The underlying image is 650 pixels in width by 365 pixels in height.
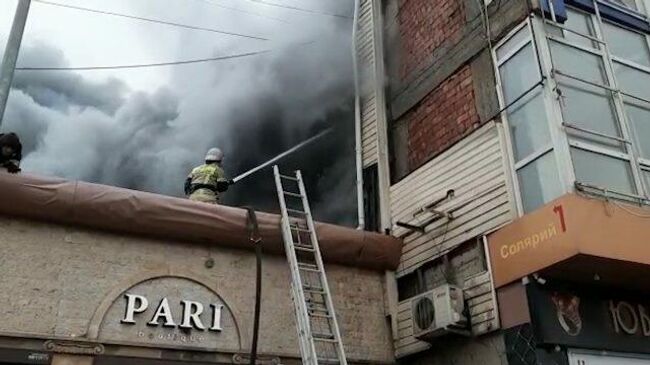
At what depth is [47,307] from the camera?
5.96 metres

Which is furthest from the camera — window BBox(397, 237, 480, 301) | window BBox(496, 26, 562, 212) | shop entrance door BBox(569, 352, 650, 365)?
window BBox(397, 237, 480, 301)

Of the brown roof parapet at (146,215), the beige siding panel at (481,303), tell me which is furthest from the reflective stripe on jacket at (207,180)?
the beige siding panel at (481,303)

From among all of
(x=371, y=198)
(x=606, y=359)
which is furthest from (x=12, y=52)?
(x=606, y=359)

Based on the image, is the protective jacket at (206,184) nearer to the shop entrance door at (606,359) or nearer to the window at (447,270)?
the window at (447,270)

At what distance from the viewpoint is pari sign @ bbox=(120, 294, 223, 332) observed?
6312 millimetres

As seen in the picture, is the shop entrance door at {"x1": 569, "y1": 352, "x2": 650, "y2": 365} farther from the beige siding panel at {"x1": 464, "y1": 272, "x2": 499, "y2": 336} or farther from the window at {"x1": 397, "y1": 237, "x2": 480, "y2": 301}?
the window at {"x1": 397, "y1": 237, "x2": 480, "y2": 301}

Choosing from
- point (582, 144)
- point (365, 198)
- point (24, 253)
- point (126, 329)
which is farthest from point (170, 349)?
point (582, 144)

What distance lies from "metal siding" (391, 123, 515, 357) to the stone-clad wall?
1.98 ft

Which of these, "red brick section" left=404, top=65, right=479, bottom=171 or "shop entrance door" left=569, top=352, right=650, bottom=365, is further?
"red brick section" left=404, top=65, right=479, bottom=171

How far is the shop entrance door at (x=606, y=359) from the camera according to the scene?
18.6 ft

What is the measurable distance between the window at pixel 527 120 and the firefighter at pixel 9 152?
5.22 meters

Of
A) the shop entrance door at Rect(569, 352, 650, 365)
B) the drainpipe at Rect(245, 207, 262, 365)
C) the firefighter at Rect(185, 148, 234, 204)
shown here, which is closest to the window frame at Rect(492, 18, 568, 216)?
the shop entrance door at Rect(569, 352, 650, 365)

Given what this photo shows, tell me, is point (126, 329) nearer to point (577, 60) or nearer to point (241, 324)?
point (241, 324)

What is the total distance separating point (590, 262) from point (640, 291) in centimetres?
124
